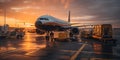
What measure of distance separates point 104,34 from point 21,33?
2409cm

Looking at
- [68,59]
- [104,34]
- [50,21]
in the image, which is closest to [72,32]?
[50,21]

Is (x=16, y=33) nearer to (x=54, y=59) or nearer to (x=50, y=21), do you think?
(x=50, y=21)

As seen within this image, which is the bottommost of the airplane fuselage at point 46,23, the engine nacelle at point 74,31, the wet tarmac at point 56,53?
the wet tarmac at point 56,53

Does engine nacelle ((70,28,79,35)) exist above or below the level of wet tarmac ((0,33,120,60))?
above

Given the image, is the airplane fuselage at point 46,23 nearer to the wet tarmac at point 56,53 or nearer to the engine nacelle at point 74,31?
the engine nacelle at point 74,31

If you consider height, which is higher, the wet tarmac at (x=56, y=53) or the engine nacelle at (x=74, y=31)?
the engine nacelle at (x=74, y=31)

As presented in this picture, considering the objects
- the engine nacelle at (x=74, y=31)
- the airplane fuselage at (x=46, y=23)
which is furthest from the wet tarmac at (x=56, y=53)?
the engine nacelle at (x=74, y=31)

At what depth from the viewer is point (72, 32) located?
168 ft

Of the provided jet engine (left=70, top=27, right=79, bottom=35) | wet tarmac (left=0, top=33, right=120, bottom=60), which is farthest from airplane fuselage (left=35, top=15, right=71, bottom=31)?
wet tarmac (left=0, top=33, right=120, bottom=60)

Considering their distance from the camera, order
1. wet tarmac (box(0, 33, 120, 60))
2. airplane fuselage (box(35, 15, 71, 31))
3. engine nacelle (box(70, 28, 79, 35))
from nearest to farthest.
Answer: wet tarmac (box(0, 33, 120, 60)) < airplane fuselage (box(35, 15, 71, 31)) < engine nacelle (box(70, 28, 79, 35))

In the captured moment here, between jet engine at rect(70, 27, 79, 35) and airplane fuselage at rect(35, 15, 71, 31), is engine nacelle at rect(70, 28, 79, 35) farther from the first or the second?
airplane fuselage at rect(35, 15, 71, 31)

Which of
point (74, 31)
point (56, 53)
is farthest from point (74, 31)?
point (56, 53)

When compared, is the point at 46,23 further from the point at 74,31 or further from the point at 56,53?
the point at 56,53

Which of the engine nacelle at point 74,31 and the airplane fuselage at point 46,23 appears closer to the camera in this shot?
the airplane fuselage at point 46,23
